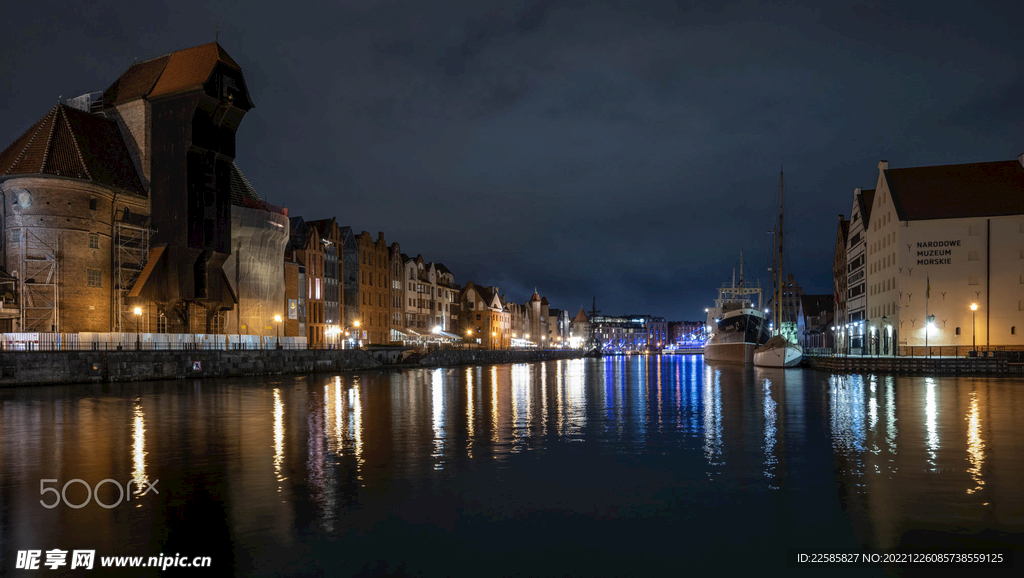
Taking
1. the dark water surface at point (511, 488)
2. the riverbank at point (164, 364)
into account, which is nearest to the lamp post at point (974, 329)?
the dark water surface at point (511, 488)

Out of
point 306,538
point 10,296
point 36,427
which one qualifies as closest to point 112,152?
point 10,296

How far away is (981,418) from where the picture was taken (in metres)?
20.8

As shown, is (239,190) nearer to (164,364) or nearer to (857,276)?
(164,364)

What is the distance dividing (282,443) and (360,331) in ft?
237

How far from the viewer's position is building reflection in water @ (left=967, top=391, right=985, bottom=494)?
11.6 metres

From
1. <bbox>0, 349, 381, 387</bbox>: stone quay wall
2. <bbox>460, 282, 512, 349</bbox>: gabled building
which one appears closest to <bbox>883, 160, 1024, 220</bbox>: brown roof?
<bbox>0, 349, 381, 387</bbox>: stone quay wall

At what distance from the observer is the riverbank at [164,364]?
120ft

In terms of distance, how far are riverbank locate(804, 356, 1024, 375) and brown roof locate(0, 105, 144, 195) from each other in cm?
6013

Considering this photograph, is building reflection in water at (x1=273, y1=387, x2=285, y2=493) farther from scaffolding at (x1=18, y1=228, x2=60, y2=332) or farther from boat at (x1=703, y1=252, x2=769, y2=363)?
boat at (x1=703, y1=252, x2=769, y2=363)

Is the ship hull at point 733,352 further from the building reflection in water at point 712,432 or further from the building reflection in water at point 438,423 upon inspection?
the building reflection in water at point 438,423

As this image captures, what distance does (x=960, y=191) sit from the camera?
60781 mm

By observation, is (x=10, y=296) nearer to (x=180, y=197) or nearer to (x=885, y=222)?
(x=180, y=197)

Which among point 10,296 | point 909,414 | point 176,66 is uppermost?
point 176,66

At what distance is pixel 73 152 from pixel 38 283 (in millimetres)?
10052
